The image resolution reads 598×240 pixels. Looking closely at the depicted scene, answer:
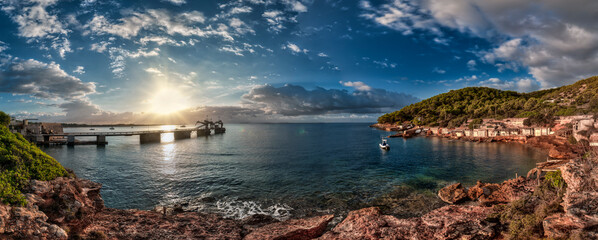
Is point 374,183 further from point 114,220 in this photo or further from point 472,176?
point 114,220

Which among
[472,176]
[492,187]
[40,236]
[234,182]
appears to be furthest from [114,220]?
[472,176]

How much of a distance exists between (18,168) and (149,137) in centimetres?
8342

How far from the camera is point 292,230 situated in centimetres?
1287

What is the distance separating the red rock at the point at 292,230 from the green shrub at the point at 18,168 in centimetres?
1055

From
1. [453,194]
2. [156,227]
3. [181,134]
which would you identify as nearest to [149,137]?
[181,134]

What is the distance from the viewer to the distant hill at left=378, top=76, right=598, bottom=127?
73812mm

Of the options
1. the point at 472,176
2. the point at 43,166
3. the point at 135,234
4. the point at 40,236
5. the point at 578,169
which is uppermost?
the point at 43,166

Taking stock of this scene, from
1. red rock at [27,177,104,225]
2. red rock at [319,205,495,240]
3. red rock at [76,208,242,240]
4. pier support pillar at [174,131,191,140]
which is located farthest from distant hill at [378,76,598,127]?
pier support pillar at [174,131,191,140]

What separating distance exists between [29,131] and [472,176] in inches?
4469

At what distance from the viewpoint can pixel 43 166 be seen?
1202 cm

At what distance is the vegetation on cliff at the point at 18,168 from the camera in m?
9.53

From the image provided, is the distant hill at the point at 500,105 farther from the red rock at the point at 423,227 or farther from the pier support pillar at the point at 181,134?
the pier support pillar at the point at 181,134

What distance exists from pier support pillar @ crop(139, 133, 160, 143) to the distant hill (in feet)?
406

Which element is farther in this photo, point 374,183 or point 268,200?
point 374,183
